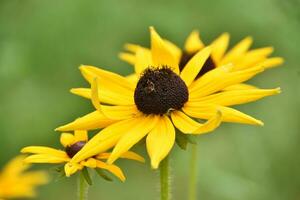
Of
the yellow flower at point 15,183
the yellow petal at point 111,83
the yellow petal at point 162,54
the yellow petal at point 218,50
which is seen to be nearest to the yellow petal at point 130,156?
the yellow petal at point 111,83

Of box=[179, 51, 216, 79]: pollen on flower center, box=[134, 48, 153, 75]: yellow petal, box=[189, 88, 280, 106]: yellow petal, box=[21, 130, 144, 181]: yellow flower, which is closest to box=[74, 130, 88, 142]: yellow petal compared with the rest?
box=[21, 130, 144, 181]: yellow flower

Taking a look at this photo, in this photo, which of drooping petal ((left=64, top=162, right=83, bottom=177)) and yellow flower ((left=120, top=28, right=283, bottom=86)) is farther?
yellow flower ((left=120, top=28, right=283, bottom=86))

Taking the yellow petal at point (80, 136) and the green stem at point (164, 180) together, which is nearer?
the green stem at point (164, 180)

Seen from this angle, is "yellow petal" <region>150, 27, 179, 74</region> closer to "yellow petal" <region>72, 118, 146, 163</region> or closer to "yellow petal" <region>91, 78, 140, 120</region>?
"yellow petal" <region>91, 78, 140, 120</region>

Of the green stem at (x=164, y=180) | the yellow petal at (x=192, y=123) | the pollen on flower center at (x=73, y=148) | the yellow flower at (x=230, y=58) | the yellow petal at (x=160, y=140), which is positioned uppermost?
the yellow flower at (x=230, y=58)

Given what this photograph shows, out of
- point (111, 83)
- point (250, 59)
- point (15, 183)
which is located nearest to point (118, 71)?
point (15, 183)

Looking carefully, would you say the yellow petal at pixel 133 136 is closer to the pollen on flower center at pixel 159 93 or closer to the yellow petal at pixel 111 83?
the pollen on flower center at pixel 159 93

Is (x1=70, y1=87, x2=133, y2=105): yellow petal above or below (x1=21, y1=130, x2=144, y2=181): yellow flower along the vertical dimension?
above
